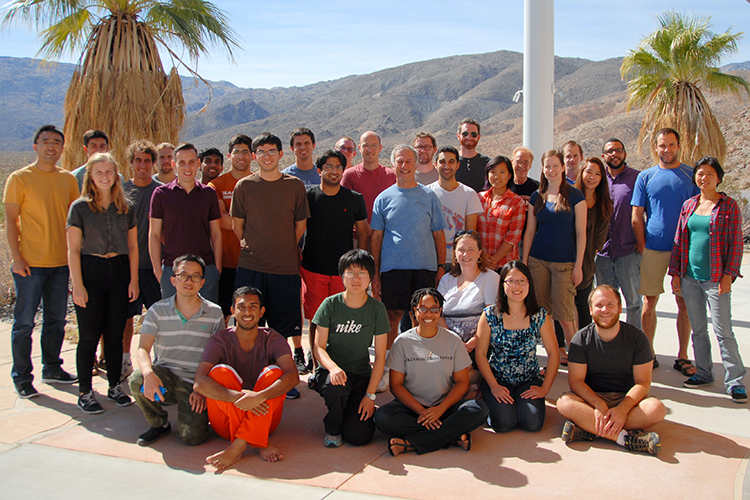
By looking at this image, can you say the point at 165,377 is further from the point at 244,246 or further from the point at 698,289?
the point at 698,289

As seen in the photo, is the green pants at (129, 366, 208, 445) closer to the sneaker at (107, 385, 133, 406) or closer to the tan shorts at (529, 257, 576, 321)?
the sneaker at (107, 385, 133, 406)

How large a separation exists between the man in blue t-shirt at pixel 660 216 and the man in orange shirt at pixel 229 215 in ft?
11.0

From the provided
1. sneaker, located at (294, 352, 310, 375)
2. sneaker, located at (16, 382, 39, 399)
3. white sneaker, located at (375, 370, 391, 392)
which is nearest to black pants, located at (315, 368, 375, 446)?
white sneaker, located at (375, 370, 391, 392)

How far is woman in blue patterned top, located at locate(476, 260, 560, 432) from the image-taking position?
401 cm

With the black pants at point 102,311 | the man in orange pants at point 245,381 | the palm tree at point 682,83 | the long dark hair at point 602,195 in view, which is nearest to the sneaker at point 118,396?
the black pants at point 102,311

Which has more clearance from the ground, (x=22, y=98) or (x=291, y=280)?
(x=22, y=98)

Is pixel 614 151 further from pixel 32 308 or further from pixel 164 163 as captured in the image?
pixel 32 308

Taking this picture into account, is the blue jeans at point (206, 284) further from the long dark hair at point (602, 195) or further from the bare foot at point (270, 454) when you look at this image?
the long dark hair at point (602, 195)

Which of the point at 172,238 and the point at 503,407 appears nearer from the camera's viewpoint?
the point at 503,407

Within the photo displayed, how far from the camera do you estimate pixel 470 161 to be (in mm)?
5785

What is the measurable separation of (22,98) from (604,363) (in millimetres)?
121309

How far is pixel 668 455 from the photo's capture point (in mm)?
3447

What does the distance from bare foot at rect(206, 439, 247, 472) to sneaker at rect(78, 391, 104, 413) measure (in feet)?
4.12

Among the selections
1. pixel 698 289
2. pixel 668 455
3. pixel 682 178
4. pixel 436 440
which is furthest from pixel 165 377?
pixel 682 178
